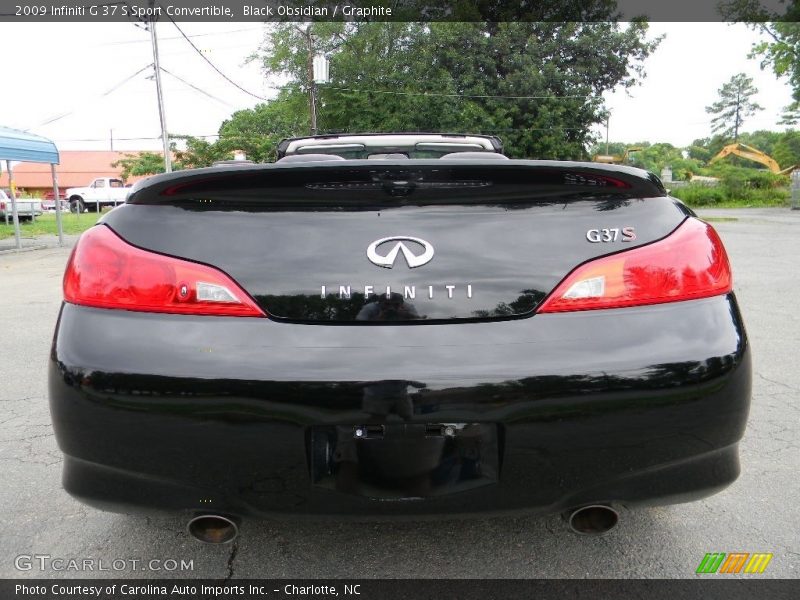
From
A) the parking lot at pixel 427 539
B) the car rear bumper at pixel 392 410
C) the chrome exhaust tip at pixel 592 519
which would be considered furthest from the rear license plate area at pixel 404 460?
the parking lot at pixel 427 539

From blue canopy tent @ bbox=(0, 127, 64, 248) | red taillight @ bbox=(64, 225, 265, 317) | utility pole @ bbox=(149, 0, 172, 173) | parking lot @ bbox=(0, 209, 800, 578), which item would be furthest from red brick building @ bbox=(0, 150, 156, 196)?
red taillight @ bbox=(64, 225, 265, 317)

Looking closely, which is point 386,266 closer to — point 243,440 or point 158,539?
point 243,440

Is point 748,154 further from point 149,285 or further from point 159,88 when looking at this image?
point 149,285

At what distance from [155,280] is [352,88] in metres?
29.1

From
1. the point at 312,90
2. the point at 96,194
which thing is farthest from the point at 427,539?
the point at 96,194

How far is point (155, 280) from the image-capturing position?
154 cm

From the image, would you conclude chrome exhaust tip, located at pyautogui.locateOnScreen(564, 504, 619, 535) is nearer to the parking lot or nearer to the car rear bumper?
the car rear bumper

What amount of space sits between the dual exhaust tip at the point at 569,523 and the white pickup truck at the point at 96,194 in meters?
36.2

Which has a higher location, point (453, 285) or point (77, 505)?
point (453, 285)

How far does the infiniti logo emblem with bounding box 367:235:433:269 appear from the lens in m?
1.51

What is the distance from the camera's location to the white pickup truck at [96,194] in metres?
34.3

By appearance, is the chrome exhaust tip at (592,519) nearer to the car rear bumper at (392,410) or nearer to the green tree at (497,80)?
the car rear bumper at (392,410)

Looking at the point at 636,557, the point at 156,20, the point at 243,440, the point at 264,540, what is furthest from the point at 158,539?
the point at 156,20

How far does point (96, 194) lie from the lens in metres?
34.2
